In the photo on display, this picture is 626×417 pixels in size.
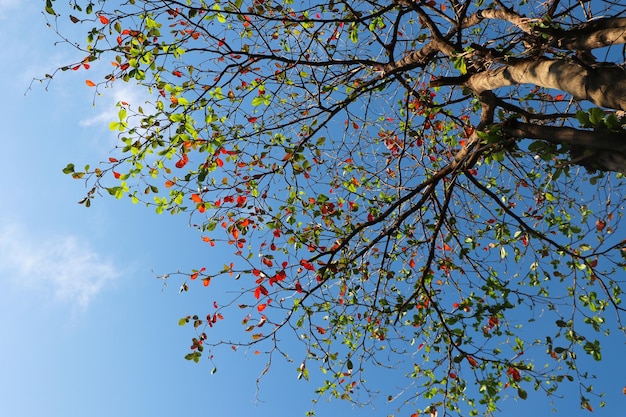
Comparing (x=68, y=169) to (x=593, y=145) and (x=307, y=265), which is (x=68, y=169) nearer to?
(x=307, y=265)

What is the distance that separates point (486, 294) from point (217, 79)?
439 centimetres

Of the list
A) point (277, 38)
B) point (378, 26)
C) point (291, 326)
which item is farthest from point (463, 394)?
point (277, 38)

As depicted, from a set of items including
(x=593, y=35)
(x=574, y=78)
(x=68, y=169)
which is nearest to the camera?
(x=574, y=78)

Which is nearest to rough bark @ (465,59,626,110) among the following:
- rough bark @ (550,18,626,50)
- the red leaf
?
rough bark @ (550,18,626,50)

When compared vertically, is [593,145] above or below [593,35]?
below

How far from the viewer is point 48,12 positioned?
170 inches

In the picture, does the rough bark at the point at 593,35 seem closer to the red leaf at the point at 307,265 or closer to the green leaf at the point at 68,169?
the red leaf at the point at 307,265

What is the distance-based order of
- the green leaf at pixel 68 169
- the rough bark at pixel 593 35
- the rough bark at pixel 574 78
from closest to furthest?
the rough bark at pixel 574 78 → the rough bark at pixel 593 35 → the green leaf at pixel 68 169

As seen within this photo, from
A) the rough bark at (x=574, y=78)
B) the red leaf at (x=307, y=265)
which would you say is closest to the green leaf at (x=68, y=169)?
the red leaf at (x=307, y=265)

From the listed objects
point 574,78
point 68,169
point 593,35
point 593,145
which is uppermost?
point 68,169

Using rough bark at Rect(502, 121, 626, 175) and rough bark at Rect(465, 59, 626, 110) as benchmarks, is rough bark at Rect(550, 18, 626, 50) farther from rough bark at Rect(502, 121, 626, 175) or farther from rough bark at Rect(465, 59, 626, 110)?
rough bark at Rect(502, 121, 626, 175)

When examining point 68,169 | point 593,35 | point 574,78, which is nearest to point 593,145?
point 574,78

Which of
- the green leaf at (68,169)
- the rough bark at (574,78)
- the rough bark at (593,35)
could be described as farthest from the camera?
the green leaf at (68,169)

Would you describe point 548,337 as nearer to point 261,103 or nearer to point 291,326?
point 291,326
